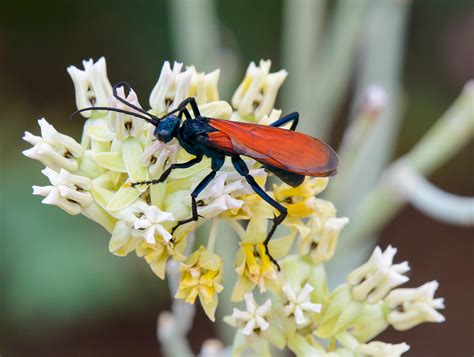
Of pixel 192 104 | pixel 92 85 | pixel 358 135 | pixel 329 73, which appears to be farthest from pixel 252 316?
pixel 329 73

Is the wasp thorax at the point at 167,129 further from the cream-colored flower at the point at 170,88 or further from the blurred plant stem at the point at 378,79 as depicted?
the blurred plant stem at the point at 378,79

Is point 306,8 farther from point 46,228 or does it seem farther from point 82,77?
point 46,228

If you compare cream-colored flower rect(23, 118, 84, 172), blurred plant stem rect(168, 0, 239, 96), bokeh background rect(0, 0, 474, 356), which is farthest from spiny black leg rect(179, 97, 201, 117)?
bokeh background rect(0, 0, 474, 356)

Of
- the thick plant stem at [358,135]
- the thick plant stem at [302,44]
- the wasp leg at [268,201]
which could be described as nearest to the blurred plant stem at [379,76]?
the thick plant stem at [302,44]

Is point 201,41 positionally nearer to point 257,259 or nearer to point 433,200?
point 433,200

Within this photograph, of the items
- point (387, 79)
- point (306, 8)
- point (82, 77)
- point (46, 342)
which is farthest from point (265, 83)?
point (46, 342)

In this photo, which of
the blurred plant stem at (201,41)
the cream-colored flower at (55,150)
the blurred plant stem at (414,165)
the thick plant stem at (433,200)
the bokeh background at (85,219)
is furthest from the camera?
the bokeh background at (85,219)

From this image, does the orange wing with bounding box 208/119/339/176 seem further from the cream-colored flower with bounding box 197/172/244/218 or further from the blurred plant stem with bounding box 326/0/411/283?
the blurred plant stem with bounding box 326/0/411/283
